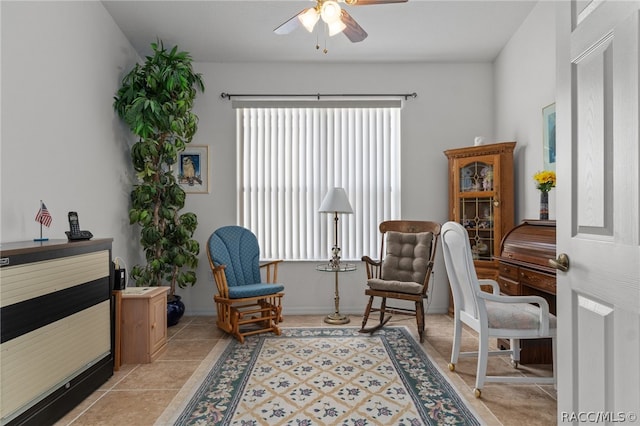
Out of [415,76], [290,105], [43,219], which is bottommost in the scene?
[43,219]

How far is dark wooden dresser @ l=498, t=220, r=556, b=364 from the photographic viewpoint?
2.34 m

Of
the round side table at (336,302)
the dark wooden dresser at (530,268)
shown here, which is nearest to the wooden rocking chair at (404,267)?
the round side table at (336,302)

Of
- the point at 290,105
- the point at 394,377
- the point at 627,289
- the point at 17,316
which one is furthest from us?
the point at 290,105

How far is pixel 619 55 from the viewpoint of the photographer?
3.41 feet

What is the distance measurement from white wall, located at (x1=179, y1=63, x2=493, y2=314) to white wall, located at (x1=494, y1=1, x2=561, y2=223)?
37 centimetres

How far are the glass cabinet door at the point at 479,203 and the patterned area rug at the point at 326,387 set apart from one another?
4.45 ft

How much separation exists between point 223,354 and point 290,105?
271 centimetres

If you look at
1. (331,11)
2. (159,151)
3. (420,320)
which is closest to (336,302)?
(420,320)

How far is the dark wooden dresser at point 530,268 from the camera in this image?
7.68ft

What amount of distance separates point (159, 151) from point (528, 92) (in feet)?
11.8

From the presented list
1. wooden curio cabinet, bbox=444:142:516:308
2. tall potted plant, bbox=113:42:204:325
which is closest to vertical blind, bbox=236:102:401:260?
wooden curio cabinet, bbox=444:142:516:308

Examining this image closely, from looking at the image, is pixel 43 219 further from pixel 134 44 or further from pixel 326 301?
pixel 326 301

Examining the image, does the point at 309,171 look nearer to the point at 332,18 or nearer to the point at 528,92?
the point at 332,18

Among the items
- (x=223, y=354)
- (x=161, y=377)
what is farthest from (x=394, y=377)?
(x=161, y=377)
